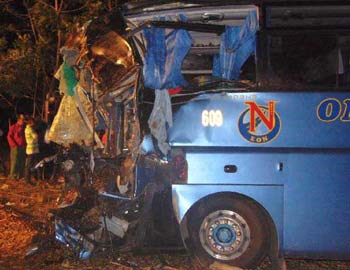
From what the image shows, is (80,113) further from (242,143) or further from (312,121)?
(312,121)

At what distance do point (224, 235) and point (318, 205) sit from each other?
118 centimetres

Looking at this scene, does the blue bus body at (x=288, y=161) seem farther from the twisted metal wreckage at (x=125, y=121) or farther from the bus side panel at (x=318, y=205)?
the twisted metal wreckage at (x=125, y=121)

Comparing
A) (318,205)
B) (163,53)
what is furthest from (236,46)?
(318,205)

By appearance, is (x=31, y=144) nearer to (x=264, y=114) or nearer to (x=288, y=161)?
(x=264, y=114)

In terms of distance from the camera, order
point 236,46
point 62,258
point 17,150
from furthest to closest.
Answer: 1. point 17,150
2. point 62,258
3. point 236,46

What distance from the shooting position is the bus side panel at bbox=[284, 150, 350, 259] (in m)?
6.27

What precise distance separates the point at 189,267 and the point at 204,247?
43 cm

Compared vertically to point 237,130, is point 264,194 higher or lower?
lower

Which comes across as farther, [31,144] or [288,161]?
[31,144]

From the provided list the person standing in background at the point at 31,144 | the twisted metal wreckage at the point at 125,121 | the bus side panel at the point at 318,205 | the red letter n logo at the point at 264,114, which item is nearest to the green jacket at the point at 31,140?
the person standing in background at the point at 31,144

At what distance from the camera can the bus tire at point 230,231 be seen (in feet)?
21.2

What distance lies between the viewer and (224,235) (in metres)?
6.54

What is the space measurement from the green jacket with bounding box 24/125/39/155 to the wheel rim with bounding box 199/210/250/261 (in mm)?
8450

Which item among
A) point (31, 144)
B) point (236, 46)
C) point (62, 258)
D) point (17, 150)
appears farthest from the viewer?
point (17, 150)
